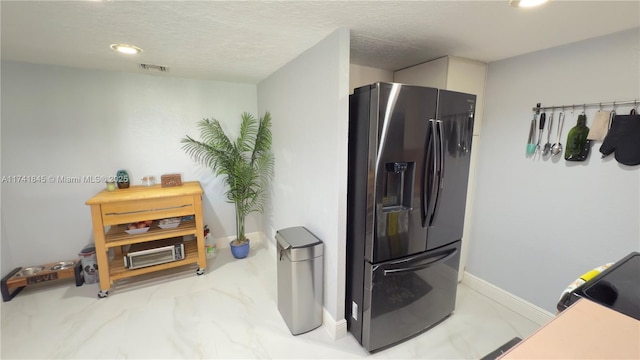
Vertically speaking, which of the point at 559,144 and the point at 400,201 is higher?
the point at 559,144

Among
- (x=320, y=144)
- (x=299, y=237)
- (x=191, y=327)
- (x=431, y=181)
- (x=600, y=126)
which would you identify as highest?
(x=600, y=126)

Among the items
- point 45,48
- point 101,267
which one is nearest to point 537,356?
point 101,267

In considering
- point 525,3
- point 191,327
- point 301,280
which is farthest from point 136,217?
point 525,3

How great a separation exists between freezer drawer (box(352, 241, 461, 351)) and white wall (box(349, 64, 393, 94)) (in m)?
1.67

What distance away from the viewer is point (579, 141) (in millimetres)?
1790

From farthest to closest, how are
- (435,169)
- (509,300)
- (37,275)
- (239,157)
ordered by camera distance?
(239,157), (37,275), (509,300), (435,169)

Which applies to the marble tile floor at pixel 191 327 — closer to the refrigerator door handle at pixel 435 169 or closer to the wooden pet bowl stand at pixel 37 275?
the wooden pet bowl stand at pixel 37 275

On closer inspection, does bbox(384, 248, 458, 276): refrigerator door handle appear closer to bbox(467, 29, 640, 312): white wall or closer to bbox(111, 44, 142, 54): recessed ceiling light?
bbox(467, 29, 640, 312): white wall

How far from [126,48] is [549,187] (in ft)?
11.2

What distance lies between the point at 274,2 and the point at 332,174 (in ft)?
3.45

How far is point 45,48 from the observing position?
195cm

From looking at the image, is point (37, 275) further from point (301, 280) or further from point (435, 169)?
point (435, 169)

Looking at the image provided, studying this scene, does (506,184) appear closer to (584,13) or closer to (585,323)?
→ (584,13)

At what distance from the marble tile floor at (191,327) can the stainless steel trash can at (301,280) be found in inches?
4.5
